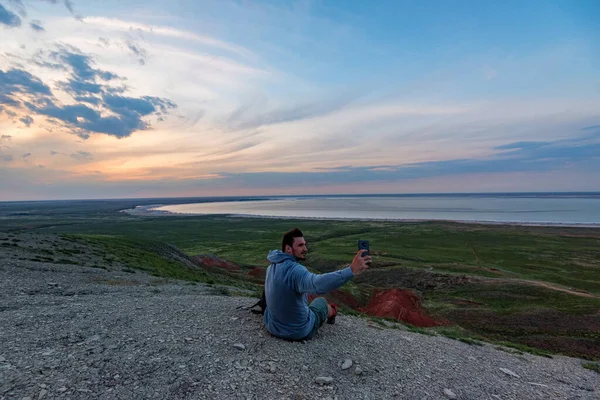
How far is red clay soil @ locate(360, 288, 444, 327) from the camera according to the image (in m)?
23.7

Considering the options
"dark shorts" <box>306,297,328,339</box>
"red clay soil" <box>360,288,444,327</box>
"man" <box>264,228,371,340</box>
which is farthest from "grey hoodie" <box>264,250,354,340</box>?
"red clay soil" <box>360,288,444,327</box>

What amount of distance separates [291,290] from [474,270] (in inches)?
1815

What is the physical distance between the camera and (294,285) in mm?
7699

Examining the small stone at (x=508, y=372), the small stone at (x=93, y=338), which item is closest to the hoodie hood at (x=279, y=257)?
the small stone at (x=93, y=338)

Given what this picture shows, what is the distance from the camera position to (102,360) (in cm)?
754

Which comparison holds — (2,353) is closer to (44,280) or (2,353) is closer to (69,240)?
(44,280)

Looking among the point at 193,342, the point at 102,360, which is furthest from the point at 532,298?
the point at 102,360

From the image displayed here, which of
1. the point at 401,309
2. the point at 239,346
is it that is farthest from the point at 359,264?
the point at 401,309

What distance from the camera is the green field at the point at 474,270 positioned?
24.7 m

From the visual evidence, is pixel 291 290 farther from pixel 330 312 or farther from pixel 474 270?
pixel 474 270

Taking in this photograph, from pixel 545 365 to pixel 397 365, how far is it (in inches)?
284

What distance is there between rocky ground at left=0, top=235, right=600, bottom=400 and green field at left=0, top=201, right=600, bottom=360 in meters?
5.82

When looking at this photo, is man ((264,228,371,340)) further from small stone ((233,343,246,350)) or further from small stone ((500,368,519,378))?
small stone ((500,368,519,378))

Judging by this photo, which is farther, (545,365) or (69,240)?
(69,240)
